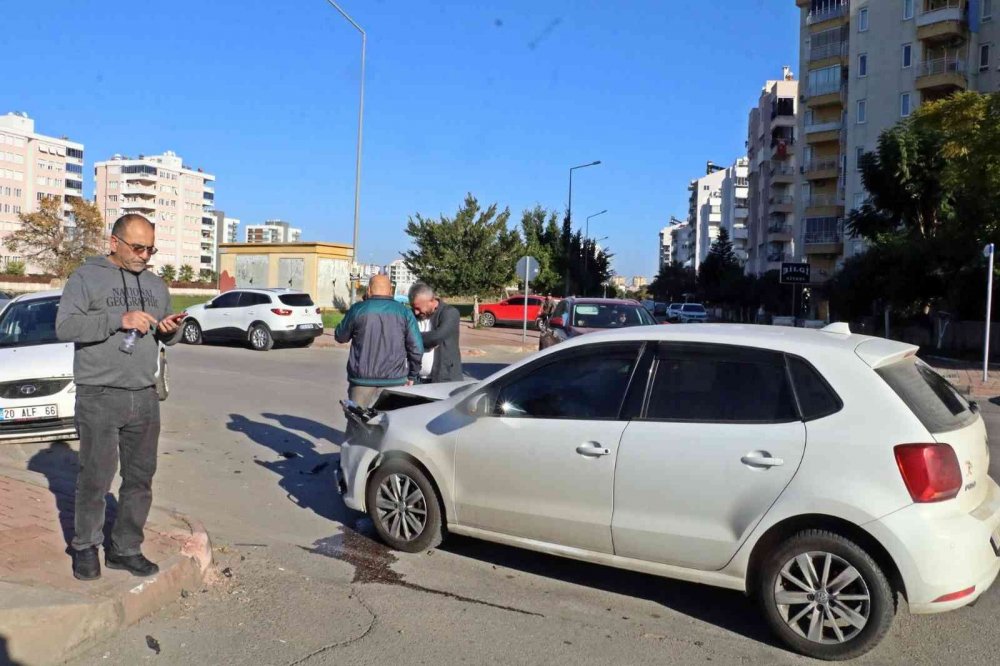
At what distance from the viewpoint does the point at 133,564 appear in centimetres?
472

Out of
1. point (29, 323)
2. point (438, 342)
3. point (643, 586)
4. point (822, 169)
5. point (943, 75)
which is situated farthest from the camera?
point (822, 169)

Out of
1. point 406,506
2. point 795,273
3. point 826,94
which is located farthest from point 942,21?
point 406,506

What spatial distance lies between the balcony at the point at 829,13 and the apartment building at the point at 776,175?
33.1ft

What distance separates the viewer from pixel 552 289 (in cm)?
6144

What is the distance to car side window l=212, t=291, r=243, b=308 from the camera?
23.7 m

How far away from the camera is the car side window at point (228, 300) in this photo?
23734mm

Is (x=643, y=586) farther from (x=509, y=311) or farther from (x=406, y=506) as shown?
(x=509, y=311)

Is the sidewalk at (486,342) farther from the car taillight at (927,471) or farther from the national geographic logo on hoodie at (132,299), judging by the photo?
the car taillight at (927,471)

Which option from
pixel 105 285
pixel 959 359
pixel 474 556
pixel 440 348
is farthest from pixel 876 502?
pixel 959 359

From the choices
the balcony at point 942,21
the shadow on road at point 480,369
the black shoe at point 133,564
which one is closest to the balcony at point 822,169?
the balcony at point 942,21

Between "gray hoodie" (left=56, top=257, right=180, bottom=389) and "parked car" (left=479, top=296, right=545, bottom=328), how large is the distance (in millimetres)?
35604

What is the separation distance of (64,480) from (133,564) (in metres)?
2.92

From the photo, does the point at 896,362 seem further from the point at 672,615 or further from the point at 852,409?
the point at 672,615

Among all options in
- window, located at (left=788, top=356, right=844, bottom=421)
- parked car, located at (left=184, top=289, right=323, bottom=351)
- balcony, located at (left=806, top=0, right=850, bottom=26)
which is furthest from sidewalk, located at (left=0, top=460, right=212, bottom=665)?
balcony, located at (left=806, top=0, right=850, bottom=26)
